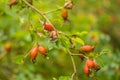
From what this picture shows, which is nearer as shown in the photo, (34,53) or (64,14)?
(34,53)

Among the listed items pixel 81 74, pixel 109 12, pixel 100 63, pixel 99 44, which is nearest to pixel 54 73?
pixel 81 74

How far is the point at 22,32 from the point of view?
338cm

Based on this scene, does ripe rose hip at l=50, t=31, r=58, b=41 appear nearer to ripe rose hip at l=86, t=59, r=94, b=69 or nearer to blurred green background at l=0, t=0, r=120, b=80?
ripe rose hip at l=86, t=59, r=94, b=69

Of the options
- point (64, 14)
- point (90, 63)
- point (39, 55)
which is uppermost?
point (64, 14)

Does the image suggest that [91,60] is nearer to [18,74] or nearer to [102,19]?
[18,74]

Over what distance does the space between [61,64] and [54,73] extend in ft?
0.95

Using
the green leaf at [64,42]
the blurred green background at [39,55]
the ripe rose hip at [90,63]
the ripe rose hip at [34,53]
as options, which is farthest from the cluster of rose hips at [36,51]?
the blurred green background at [39,55]

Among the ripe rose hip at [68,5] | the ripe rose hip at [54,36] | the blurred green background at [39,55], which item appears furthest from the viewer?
the blurred green background at [39,55]

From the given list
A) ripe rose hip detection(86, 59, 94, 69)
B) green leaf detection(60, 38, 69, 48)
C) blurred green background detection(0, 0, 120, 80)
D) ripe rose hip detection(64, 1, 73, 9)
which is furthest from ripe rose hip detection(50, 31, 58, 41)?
blurred green background detection(0, 0, 120, 80)

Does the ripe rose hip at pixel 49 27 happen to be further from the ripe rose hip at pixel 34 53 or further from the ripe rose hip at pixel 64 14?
the ripe rose hip at pixel 64 14

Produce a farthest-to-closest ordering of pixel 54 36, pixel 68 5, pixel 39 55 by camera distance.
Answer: pixel 39 55 < pixel 68 5 < pixel 54 36

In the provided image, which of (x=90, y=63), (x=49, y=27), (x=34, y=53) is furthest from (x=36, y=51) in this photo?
(x=90, y=63)

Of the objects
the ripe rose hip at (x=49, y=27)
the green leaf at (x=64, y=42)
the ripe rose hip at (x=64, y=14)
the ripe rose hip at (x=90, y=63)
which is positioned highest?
the ripe rose hip at (x=49, y=27)

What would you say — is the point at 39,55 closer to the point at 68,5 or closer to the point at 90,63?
the point at 68,5
